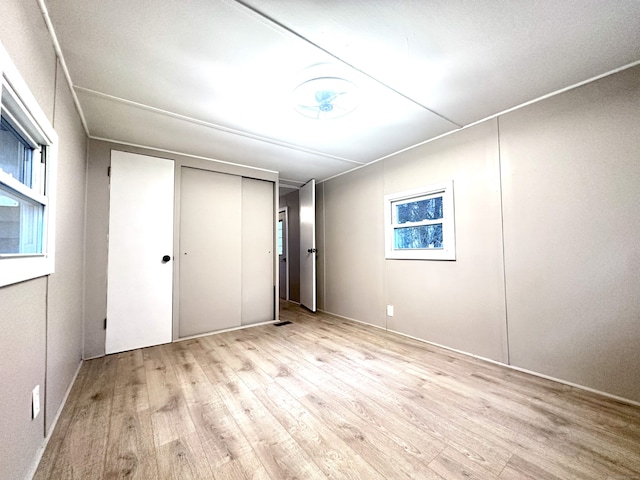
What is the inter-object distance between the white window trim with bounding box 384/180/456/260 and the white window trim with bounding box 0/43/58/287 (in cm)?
314

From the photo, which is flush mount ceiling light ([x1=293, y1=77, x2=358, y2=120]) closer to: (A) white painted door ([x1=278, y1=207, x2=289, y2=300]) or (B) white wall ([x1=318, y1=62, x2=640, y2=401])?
(B) white wall ([x1=318, y1=62, x2=640, y2=401])

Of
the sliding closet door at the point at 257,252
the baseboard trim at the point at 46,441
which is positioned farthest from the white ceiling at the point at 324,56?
the baseboard trim at the point at 46,441

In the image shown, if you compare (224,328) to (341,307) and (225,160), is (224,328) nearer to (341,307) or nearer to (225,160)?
(341,307)

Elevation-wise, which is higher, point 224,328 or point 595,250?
point 595,250

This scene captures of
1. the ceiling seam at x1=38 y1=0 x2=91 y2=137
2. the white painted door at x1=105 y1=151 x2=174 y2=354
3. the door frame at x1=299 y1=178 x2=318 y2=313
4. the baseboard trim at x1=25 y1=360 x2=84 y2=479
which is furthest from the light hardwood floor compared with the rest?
the ceiling seam at x1=38 y1=0 x2=91 y2=137

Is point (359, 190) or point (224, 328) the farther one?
point (359, 190)

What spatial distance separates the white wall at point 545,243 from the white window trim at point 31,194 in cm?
316

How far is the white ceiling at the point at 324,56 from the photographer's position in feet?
4.42

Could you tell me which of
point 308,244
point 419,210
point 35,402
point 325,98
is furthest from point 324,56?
point 308,244

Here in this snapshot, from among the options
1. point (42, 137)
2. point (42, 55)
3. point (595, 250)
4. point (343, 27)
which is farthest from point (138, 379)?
point (595, 250)

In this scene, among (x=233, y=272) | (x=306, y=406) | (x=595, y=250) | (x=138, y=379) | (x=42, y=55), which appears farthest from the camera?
(x=233, y=272)

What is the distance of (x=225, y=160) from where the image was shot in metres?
3.50

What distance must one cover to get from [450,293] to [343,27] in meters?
2.55

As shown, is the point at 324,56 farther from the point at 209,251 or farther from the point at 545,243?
the point at 209,251
